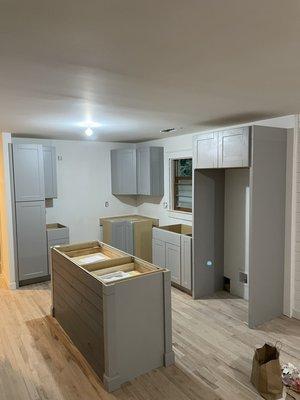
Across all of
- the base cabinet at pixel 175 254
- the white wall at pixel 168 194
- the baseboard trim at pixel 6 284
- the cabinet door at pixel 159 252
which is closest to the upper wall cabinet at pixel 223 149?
the white wall at pixel 168 194

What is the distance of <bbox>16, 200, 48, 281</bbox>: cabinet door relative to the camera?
4.76 m

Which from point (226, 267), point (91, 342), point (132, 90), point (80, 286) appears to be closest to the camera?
point (132, 90)

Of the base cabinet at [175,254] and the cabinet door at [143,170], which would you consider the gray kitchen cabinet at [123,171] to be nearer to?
the cabinet door at [143,170]

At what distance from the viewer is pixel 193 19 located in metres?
1.29

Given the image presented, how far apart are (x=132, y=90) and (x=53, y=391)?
2.53 m

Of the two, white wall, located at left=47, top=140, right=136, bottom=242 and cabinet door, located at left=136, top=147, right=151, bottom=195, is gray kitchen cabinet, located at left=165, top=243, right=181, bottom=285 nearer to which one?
cabinet door, located at left=136, top=147, right=151, bottom=195

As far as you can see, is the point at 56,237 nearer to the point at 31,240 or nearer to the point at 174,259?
the point at 31,240

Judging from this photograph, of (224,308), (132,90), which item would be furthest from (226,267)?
(132,90)

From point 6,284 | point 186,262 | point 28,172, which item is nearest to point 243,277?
point 186,262

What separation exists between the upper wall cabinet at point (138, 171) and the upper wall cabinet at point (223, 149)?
1592 millimetres

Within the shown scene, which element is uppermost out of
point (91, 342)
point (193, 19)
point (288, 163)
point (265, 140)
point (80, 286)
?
point (193, 19)

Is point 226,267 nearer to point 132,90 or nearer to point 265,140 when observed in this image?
point 265,140

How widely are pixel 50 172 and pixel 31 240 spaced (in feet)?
3.81

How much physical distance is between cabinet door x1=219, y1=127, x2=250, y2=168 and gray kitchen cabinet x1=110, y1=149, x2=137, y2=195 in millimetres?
2444
